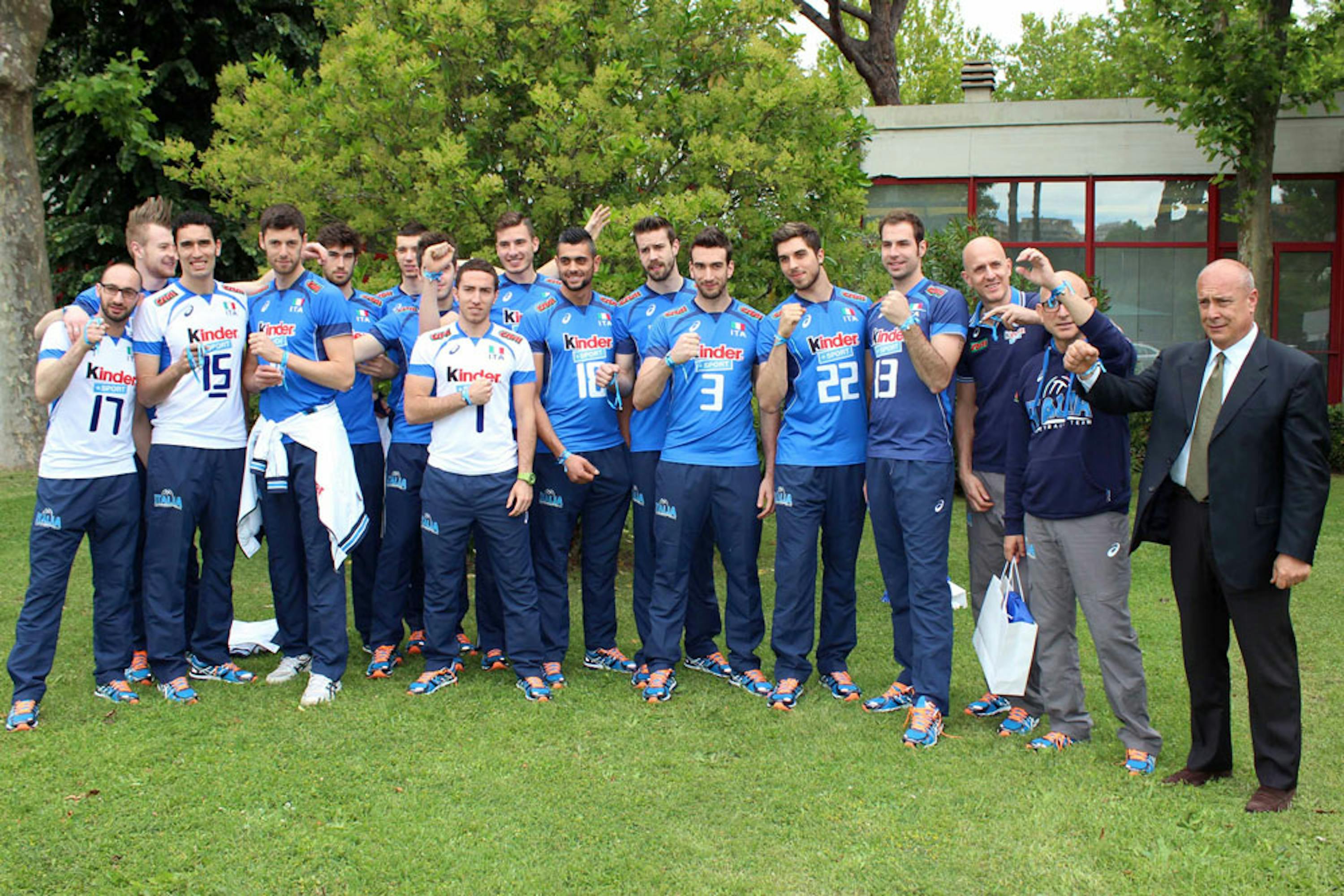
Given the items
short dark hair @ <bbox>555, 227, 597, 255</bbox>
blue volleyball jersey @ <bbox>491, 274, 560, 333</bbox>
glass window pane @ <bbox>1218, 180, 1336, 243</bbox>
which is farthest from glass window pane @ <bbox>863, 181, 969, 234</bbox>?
short dark hair @ <bbox>555, 227, 597, 255</bbox>

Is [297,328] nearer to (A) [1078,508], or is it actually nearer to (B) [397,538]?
(B) [397,538]

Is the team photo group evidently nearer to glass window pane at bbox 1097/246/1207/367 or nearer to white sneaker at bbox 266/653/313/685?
white sneaker at bbox 266/653/313/685

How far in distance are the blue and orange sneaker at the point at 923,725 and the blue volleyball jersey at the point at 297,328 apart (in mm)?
3345

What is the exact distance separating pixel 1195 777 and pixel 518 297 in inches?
161

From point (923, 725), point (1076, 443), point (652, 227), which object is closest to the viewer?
point (1076, 443)

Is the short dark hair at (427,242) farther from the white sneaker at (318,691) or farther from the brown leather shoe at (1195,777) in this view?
the brown leather shoe at (1195,777)

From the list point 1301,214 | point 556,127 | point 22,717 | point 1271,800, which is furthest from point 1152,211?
point 22,717

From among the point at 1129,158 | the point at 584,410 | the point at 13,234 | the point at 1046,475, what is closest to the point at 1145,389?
the point at 1046,475

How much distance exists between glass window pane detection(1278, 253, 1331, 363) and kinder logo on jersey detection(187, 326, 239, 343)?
1608 centimetres

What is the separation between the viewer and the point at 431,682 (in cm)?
570

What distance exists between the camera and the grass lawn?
3721mm

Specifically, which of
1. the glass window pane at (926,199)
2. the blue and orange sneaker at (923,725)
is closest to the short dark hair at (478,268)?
the blue and orange sneaker at (923,725)

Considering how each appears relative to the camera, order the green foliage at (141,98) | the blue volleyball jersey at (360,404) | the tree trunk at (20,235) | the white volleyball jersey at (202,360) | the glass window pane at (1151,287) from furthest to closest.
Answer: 1. the glass window pane at (1151,287)
2. the green foliage at (141,98)
3. the tree trunk at (20,235)
4. the blue volleyball jersey at (360,404)
5. the white volleyball jersey at (202,360)

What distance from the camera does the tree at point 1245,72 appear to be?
1366cm
